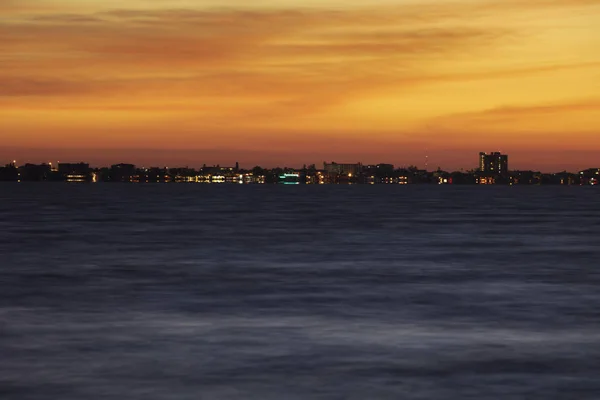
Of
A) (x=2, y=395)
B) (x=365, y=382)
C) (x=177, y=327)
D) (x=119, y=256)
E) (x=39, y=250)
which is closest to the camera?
(x=2, y=395)

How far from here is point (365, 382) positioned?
20.8m

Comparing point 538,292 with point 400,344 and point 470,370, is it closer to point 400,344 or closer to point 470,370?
point 400,344

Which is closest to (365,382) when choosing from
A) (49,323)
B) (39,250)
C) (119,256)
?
(49,323)

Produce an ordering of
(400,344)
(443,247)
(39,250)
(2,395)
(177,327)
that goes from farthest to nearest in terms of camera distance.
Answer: (443,247) < (39,250) < (177,327) < (400,344) < (2,395)

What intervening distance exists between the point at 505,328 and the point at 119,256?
29437 mm

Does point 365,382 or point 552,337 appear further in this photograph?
point 552,337

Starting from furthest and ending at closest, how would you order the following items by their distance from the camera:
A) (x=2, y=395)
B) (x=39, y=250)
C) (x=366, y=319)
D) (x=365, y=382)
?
1. (x=39, y=250)
2. (x=366, y=319)
3. (x=365, y=382)
4. (x=2, y=395)

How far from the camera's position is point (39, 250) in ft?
190

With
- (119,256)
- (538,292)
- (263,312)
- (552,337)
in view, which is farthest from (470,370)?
(119,256)

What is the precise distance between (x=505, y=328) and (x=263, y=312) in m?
6.97

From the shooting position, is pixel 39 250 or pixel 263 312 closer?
pixel 263 312

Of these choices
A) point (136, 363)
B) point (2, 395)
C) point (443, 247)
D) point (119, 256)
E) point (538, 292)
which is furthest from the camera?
point (443, 247)

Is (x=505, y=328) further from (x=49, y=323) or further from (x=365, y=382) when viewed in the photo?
(x=49, y=323)

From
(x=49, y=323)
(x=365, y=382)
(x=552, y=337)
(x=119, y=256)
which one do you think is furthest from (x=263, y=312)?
(x=119, y=256)
